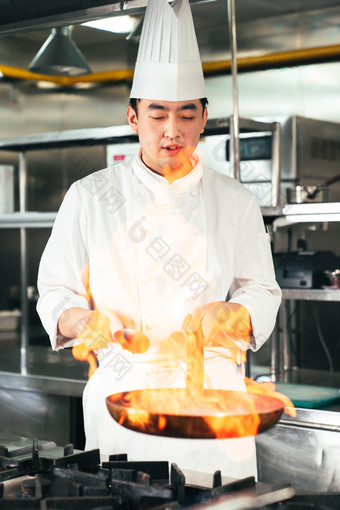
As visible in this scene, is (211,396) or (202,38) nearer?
(211,396)

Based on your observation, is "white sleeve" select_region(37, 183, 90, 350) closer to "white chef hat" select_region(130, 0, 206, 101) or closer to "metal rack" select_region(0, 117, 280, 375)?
"white chef hat" select_region(130, 0, 206, 101)

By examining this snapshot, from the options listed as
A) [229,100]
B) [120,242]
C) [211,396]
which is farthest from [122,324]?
[229,100]

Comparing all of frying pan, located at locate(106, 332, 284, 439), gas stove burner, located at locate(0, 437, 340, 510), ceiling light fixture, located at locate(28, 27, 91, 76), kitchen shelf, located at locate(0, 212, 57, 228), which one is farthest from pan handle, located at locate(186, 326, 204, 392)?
ceiling light fixture, located at locate(28, 27, 91, 76)

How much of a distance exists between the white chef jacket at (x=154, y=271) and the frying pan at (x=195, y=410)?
0.34 meters

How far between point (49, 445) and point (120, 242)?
19.7 inches

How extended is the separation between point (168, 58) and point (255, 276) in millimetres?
551

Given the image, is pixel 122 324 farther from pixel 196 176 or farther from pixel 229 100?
pixel 229 100

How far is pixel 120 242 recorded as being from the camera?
1777 mm

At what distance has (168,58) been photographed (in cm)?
171

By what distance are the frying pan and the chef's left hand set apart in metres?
0.06

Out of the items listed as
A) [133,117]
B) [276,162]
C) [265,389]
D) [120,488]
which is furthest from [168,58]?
[276,162]

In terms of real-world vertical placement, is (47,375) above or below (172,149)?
below

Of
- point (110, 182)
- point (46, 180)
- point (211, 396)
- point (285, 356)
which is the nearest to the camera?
point (211, 396)

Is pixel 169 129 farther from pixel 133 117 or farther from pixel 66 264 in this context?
pixel 66 264
